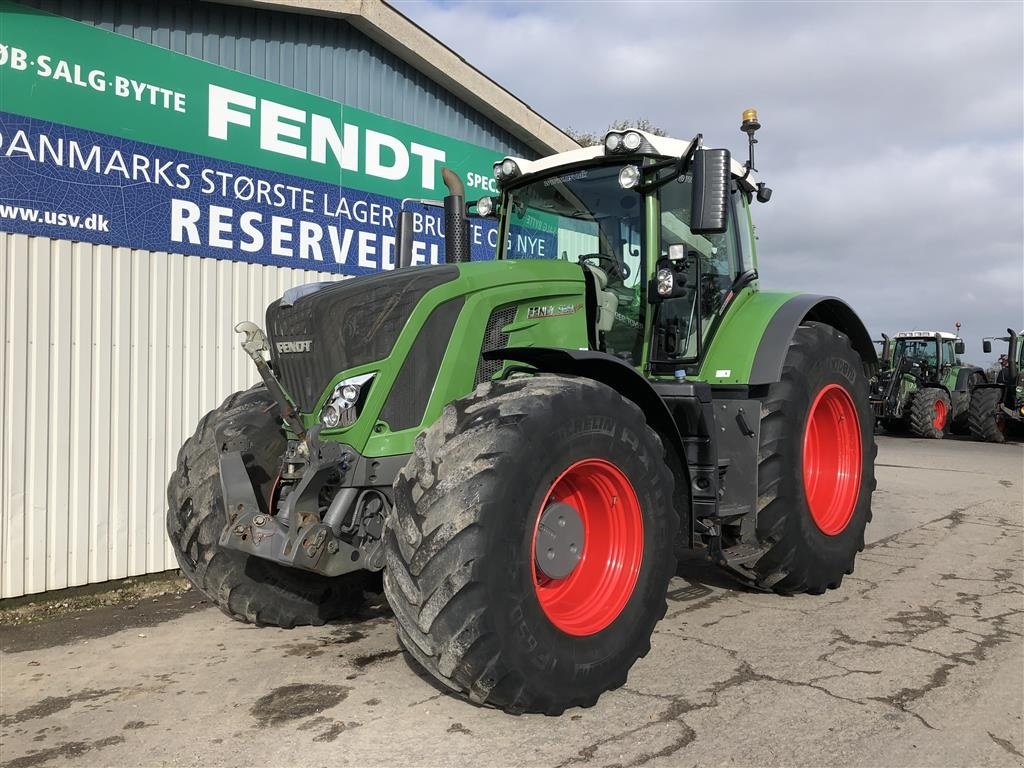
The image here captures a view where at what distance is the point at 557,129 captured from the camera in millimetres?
8992

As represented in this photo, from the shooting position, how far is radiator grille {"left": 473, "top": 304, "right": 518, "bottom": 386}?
3.61m

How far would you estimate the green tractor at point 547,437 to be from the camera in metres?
2.91

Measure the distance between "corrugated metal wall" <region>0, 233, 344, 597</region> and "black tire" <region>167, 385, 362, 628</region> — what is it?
1.63 m

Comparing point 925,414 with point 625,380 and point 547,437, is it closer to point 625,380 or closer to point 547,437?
point 625,380

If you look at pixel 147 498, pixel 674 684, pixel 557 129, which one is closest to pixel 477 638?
pixel 674 684

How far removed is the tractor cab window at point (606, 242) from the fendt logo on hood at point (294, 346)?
1505mm

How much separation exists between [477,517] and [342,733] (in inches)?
39.7

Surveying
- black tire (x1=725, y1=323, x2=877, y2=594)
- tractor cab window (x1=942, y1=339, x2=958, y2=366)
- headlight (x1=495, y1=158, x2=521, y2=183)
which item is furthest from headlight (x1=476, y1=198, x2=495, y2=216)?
tractor cab window (x1=942, y1=339, x2=958, y2=366)

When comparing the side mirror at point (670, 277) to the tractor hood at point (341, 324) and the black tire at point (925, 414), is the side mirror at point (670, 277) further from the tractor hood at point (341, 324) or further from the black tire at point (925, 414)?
the black tire at point (925, 414)

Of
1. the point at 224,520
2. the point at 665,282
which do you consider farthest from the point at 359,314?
the point at 665,282

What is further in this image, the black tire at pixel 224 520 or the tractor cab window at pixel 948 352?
the tractor cab window at pixel 948 352

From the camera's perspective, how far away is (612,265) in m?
4.64

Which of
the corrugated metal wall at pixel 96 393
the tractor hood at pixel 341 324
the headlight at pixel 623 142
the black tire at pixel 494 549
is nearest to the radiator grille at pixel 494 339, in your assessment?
the tractor hood at pixel 341 324

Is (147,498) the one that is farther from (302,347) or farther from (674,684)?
(674,684)
